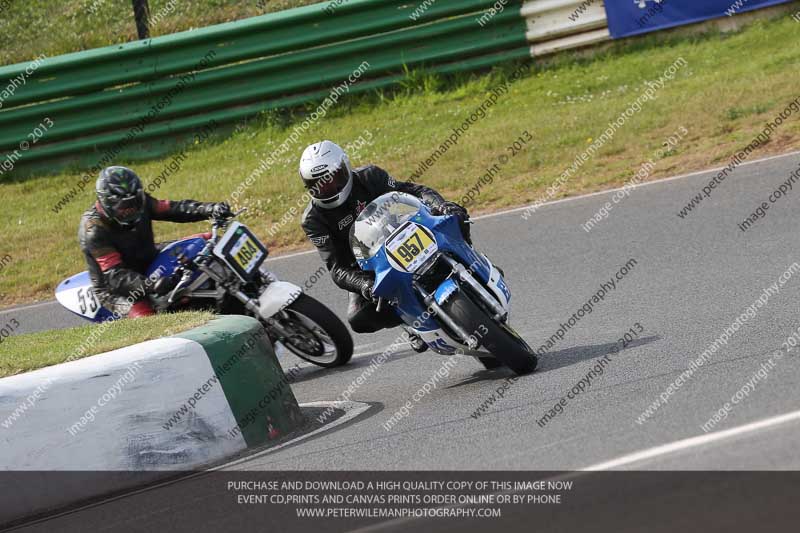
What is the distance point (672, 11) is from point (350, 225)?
10200mm

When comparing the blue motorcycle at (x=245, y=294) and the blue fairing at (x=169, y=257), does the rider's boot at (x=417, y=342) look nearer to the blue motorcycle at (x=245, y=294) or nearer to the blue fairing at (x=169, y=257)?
the blue motorcycle at (x=245, y=294)

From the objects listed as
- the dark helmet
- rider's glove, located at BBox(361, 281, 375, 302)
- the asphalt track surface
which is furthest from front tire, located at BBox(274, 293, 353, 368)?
the dark helmet

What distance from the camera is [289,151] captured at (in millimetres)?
16531

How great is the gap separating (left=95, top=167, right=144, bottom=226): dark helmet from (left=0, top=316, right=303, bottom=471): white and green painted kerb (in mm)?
2659

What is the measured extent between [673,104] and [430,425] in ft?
31.3

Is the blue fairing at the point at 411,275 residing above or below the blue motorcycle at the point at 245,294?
above

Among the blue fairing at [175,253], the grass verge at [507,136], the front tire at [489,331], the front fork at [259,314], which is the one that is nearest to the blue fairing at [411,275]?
the front tire at [489,331]

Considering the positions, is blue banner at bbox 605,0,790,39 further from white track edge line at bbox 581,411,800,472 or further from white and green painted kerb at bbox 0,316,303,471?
white track edge line at bbox 581,411,800,472

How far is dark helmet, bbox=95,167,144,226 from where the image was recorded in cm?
909

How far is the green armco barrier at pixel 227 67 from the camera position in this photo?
1658cm

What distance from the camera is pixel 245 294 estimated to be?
8.98 metres

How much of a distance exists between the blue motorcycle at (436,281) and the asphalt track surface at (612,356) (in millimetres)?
314
